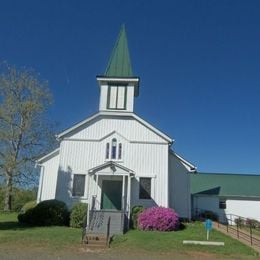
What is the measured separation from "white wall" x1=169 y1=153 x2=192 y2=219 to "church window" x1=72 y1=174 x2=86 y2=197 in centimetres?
675

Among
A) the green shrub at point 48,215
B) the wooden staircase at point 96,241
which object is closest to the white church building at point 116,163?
the green shrub at point 48,215

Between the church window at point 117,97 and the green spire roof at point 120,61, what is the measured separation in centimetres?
126

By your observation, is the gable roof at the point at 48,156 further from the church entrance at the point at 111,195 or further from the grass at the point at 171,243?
the grass at the point at 171,243

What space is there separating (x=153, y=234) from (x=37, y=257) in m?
7.35

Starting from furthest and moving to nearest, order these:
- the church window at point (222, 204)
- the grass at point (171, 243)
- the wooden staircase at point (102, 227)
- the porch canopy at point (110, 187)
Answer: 1. the church window at point (222, 204)
2. the porch canopy at point (110, 187)
3. the wooden staircase at point (102, 227)
4. the grass at point (171, 243)

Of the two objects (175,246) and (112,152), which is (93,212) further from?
(175,246)

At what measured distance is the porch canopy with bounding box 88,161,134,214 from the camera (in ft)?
74.1

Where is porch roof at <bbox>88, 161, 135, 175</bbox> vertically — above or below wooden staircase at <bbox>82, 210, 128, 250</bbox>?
above

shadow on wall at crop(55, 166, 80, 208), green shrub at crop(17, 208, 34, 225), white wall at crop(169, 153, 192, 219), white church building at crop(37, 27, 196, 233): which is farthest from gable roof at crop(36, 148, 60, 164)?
white wall at crop(169, 153, 192, 219)

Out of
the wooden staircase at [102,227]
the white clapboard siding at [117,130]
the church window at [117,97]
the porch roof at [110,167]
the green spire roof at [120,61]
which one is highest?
the green spire roof at [120,61]

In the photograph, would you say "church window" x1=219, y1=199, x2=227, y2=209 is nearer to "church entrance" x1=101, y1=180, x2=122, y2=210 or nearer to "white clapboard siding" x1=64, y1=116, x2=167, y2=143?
"white clapboard siding" x1=64, y1=116, x2=167, y2=143

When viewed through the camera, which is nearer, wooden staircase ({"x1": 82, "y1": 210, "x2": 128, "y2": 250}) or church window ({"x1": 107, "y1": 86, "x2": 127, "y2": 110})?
wooden staircase ({"x1": 82, "y1": 210, "x2": 128, "y2": 250})

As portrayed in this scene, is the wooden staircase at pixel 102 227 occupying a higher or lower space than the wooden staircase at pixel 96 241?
higher

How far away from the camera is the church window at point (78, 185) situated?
23550 mm
